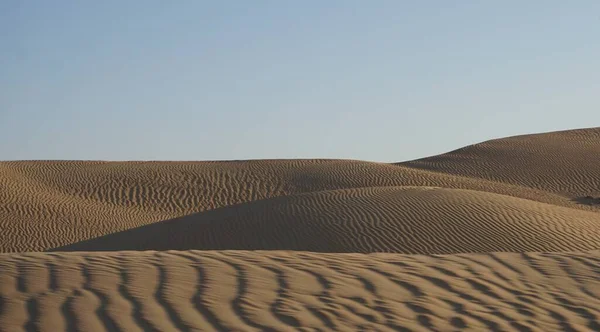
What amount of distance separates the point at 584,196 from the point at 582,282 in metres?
26.0

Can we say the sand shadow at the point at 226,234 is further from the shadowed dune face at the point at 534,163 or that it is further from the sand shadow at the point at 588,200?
the shadowed dune face at the point at 534,163

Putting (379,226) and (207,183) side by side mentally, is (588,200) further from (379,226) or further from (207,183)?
(379,226)

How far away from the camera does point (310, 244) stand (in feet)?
52.7

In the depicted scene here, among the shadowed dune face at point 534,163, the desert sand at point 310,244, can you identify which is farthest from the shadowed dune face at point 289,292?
the shadowed dune face at point 534,163

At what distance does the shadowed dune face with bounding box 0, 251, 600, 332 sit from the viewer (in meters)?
5.86

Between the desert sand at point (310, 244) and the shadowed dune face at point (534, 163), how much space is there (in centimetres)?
10

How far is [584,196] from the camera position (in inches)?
1276

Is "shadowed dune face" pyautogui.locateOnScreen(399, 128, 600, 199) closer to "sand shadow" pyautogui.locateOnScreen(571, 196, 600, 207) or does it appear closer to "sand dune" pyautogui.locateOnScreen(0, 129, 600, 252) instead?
"sand dune" pyautogui.locateOnScreen(0, 129, 600, 252)

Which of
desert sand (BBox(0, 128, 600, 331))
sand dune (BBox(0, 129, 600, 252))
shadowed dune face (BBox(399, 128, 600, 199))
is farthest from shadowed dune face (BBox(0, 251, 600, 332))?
shadowed dune face (BBox(399, 128, 600, 199))

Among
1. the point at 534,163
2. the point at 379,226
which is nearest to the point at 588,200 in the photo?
the point at 534,163

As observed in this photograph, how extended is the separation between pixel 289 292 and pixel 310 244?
31.0ft

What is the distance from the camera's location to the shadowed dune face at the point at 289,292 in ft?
19.2

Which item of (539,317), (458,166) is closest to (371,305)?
(539,317)

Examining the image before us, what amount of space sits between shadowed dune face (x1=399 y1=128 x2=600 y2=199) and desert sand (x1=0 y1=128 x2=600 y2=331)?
104mm
